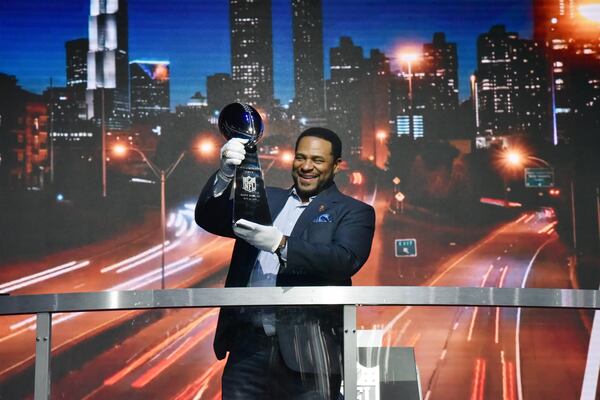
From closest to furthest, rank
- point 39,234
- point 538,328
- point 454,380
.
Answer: point 454,380
point 538,328
point 39,234

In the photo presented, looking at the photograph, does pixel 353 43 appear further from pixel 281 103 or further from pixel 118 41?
pixel 118 41

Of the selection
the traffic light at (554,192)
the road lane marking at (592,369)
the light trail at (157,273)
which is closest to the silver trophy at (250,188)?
the road lane marking at (592,369)

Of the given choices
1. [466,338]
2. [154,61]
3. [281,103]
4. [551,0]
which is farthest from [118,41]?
[466,338]

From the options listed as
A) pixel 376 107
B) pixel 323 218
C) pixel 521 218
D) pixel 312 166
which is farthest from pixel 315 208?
pixel 521 218

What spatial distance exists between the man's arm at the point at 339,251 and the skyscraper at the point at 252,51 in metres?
4.29

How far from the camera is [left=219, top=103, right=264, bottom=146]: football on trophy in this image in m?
1.86

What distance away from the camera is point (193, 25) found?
6.00 meters

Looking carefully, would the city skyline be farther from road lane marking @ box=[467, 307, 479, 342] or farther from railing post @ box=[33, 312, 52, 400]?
railing post @ box=[33, 312, 52, 400]

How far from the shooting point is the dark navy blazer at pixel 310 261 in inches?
58.7

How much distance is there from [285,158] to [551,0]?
9.18 feet

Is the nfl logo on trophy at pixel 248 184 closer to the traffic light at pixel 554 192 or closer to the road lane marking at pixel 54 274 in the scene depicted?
the road lane marking at pixel 54 274

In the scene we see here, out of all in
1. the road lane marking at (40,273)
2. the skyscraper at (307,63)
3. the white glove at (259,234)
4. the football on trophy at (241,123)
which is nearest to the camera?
the white glove at (259,234)

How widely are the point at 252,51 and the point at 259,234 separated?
4712 mm

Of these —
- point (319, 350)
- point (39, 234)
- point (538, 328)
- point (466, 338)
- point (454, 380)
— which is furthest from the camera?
→ point (39, 234)
